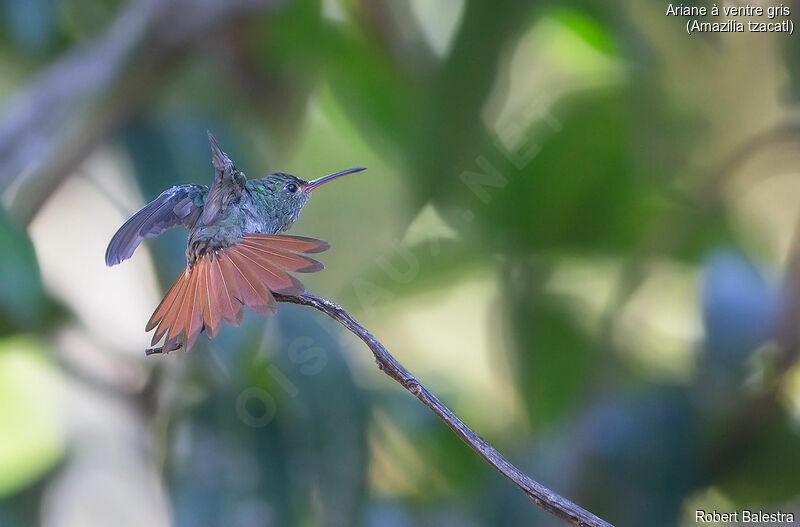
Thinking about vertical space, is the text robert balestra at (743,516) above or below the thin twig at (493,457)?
above

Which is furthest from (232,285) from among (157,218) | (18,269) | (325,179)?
(18,269)

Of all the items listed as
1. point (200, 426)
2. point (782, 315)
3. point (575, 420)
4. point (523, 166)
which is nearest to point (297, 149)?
point (523, 166)

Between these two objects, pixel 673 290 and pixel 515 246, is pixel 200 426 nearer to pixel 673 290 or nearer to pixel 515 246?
pixel 515 246

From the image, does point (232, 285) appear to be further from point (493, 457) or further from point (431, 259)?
point (431, 259)

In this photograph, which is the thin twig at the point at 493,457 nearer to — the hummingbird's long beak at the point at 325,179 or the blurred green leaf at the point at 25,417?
the hummingbird's long beak at the point at 325,179

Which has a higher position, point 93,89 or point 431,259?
point 431,259

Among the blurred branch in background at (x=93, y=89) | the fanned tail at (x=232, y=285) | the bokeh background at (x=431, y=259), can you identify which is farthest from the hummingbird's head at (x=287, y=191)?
the blurred branch in background at (x=93, y=89)

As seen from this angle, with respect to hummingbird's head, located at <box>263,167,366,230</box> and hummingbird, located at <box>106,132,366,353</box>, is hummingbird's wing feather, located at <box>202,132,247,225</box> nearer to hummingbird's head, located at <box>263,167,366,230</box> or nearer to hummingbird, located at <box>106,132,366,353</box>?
hummingbird, located at <box>106,132,366,353</box>
